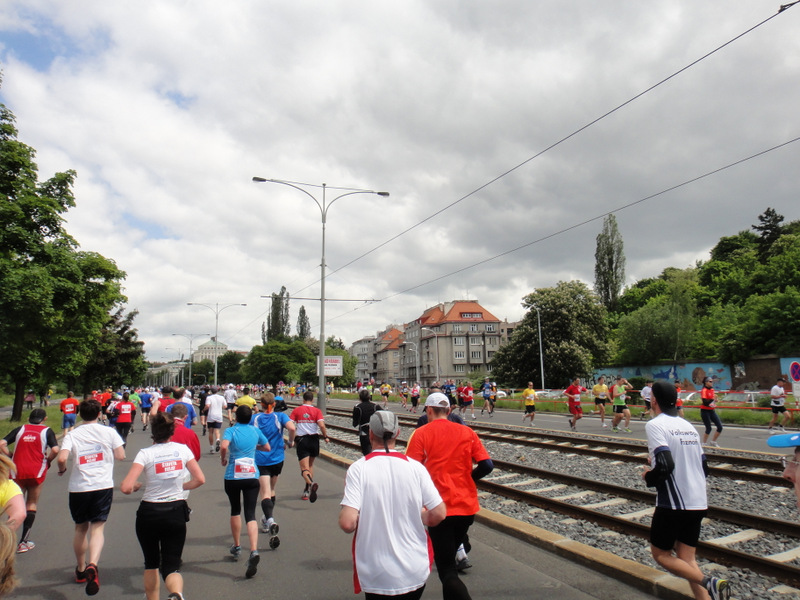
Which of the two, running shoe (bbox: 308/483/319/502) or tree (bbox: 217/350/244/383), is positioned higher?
tree (bbox: 217/350/244/383)

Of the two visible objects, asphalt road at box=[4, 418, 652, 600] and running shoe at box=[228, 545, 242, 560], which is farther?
running shoe at box=[228, 545, 242, 560]

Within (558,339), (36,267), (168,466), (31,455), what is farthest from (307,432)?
(558,339)

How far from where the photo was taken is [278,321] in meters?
104

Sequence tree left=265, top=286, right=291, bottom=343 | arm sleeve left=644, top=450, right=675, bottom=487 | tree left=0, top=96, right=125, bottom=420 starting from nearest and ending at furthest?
arm sleeve left=644, top=450, right=675, bottom=487 < tree left=0, top=96, right=125, bottom=420 < tree left=265, top=286, right=291, bottom=343

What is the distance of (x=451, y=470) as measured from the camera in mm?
4543

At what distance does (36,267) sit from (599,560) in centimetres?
2337

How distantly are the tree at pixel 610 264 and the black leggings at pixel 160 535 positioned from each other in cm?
7605

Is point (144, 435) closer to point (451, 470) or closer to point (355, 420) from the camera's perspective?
point (355, 420)

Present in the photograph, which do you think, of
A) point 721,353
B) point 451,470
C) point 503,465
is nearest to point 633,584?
point 451,470

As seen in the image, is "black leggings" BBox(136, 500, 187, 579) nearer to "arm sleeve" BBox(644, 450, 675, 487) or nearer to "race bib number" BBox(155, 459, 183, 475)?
"race bib number" BBox(155, 459, 183, 475)

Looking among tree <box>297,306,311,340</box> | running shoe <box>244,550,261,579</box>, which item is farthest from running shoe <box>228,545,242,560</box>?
tree <box>297,306,311,340</box>

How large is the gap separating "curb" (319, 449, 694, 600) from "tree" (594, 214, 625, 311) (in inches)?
2855

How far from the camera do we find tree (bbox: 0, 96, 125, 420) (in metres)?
21.0

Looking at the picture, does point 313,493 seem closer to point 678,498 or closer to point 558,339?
point 678,498
